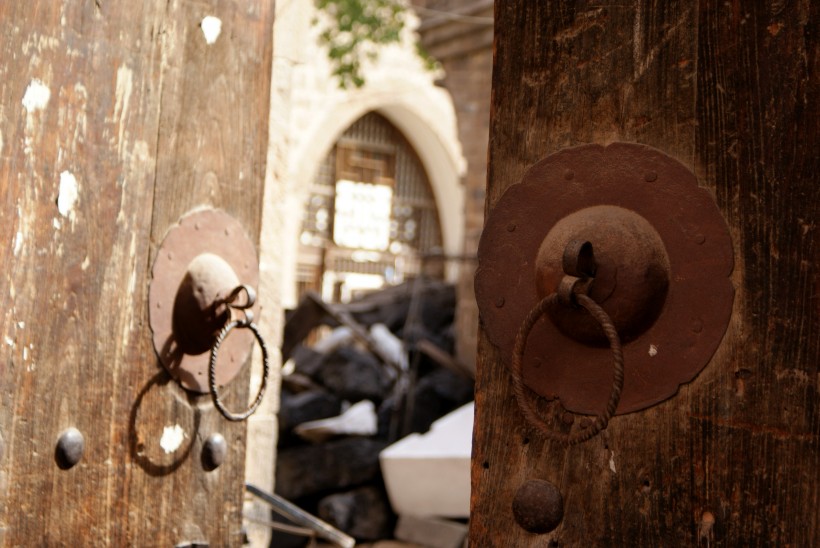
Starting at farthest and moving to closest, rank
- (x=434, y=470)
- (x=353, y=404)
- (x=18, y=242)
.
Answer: (x=353, y=404) < (x=434, y=470) < (x=18, y=242)

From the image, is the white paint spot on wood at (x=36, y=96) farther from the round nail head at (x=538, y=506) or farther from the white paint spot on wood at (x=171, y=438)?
the round nail head at (x=538, y=506)

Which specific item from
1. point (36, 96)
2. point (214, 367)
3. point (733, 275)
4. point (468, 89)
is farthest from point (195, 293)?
point (468, 89)

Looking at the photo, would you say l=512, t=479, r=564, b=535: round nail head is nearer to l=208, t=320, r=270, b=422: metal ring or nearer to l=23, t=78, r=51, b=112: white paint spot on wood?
l=208, t=320, r=270, b=422: metal ring

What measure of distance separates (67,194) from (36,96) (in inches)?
6.0

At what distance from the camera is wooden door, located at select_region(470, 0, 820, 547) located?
950mm

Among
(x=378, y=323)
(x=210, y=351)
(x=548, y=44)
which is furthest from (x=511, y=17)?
(x=378, y=323)

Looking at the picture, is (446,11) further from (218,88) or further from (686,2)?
(686,2)

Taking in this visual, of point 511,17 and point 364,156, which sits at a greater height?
point 364,156

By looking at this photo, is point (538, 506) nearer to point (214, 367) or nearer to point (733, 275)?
point (733, 275)

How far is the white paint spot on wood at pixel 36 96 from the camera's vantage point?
136cm

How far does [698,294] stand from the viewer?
3.32ft

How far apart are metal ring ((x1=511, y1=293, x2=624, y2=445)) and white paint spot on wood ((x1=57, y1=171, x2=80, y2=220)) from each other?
76 centimetres

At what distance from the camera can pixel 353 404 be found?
6.40 metres

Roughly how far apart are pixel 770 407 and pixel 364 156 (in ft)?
39.3
